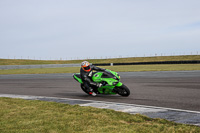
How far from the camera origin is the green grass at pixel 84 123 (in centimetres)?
498

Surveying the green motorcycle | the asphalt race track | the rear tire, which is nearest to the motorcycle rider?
the green motorcycle

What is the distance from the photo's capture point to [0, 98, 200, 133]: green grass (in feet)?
16.3

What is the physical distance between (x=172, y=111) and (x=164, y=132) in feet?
7.23

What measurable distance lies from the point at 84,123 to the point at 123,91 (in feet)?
15.8

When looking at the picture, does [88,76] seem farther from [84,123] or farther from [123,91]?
[84,123]

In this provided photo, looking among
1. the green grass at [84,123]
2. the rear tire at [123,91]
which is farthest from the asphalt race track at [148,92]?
the green grass at [84,123]

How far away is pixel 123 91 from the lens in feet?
33.5

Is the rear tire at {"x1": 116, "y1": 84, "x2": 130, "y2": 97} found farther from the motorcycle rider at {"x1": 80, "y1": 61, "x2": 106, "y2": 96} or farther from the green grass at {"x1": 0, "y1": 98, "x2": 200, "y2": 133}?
the green grass at {"x1": 0, "y1": 98, "x2": 200, "y2": 133}

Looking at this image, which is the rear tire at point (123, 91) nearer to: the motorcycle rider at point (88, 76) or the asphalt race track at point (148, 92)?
the asphalt race track at point (148, 92)

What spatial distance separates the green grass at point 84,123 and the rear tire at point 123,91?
3248mm

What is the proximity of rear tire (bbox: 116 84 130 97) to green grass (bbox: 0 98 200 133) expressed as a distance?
3.25 meters

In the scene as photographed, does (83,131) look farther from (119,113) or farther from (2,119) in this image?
(2,119)

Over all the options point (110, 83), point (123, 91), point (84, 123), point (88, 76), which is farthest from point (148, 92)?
point (84, 123)

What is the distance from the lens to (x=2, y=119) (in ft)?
21.0
